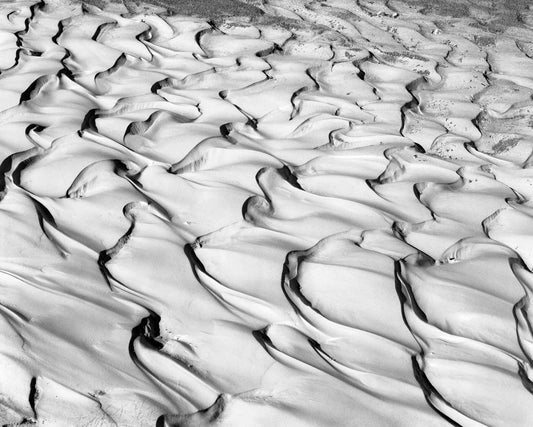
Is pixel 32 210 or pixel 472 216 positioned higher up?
pixel 472 216

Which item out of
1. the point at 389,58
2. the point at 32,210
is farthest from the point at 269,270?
the point at 389,58

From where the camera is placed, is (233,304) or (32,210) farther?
(32,210)

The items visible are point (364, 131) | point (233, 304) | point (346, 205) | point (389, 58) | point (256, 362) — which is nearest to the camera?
point (256, 362)

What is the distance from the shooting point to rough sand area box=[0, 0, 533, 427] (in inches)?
65.2

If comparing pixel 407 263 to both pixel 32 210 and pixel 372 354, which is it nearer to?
pixel 372 354

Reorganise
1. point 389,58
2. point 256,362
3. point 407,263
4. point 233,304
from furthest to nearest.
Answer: point 389,58 < point 407,263 < point 233,304 < point 256,362

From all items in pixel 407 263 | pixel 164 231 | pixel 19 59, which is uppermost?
pixel 407 263

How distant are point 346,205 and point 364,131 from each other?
68cm

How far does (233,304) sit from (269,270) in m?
0.16

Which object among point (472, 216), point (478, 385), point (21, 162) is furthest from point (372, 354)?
point (21, 162)

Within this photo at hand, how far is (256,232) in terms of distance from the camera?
2.21m

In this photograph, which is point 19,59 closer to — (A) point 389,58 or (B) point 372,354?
(A) point 389,58

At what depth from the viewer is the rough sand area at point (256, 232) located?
5.44 ft

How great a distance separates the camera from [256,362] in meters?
1.72
